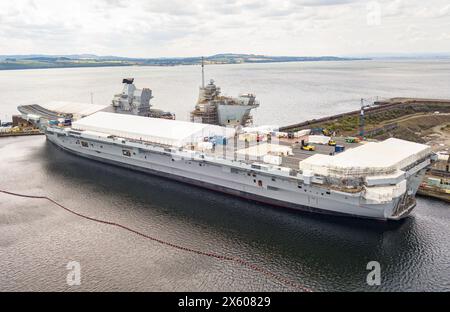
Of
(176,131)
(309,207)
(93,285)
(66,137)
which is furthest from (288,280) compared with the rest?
(66,137)

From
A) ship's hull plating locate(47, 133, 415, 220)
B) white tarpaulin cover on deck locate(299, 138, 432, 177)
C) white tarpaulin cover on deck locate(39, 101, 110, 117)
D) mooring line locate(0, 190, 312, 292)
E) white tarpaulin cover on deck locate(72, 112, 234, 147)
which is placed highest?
white tarpaulin cover on deck locate(39, 101, 110, 117)

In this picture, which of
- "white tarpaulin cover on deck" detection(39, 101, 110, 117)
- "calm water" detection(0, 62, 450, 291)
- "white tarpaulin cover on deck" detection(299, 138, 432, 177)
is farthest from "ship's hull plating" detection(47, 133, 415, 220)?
"white tarpaulin cover on deck" detection(39, 101, 110, 117)

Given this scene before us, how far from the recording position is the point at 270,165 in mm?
28625

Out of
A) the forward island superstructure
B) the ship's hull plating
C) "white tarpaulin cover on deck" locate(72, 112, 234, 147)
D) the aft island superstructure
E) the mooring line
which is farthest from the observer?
the forward island superstructure

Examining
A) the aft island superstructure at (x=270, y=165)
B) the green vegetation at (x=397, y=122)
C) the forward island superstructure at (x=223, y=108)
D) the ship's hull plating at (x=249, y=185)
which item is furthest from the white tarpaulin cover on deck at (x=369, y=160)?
the green vegetation at (x=397, y=122)

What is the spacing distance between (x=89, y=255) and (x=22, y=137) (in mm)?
44141

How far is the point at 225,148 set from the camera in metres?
34.3

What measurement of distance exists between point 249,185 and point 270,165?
3.14 meters

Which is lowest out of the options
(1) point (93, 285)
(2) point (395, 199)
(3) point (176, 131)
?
(1) point (93, 285)

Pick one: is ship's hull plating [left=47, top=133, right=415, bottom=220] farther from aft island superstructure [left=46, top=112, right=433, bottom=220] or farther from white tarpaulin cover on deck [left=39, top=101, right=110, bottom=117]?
white tarpaulin cover on deck [left=39, top=101, right=110, bottom=117]

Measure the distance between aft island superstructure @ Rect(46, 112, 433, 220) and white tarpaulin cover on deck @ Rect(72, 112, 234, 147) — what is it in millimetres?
104

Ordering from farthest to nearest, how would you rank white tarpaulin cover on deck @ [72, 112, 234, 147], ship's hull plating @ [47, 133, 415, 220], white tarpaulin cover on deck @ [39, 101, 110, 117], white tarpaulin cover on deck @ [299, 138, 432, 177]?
white tarpaulin cover on deck @ [39, 101, 110, 117]
white tarpaulin cover on deck @ [72, 112, 234, 147]
ship's hull plating @ [47, 133, 415, 220]
white tarpaulin cover on deck @ [299, 138, 432, 177]

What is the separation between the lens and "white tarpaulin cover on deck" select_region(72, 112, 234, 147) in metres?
37.1

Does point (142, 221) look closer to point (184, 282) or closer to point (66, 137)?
point (184, 282)
